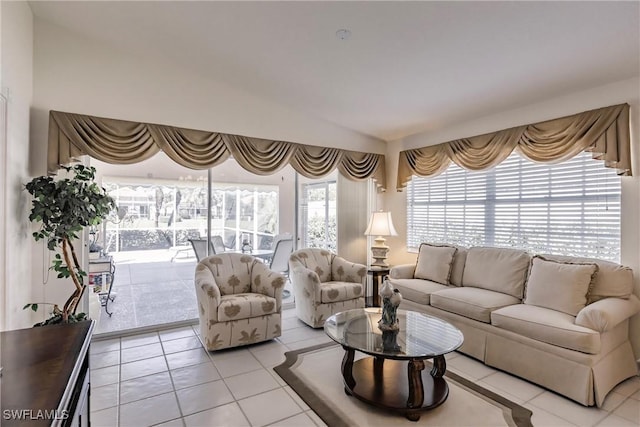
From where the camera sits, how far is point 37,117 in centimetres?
302

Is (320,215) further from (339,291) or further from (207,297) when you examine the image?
(207,297)

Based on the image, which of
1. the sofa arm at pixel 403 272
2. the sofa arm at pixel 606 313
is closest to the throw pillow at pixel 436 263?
the sofa arm at pixel 403 272

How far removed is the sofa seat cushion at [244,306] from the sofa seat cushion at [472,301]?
169 centimetres

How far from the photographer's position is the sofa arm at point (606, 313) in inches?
92.5

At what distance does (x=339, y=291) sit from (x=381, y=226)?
3.96 feet

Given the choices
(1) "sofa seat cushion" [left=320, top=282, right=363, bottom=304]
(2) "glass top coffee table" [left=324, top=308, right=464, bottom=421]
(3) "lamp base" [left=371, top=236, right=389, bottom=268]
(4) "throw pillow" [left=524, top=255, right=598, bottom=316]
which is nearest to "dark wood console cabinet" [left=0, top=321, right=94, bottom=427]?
(2) "glass top coffee table" [left=324, top=308, right=464, bottom=421]

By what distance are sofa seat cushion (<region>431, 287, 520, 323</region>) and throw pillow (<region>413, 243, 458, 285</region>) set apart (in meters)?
0.34

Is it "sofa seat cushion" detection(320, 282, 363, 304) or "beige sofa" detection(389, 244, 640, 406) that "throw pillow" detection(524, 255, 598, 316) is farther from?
"sofa seat cushion" detection(320, 282, 363, 304)

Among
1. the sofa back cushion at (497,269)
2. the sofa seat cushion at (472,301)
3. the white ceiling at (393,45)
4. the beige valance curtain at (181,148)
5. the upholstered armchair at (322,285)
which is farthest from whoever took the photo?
the upholstered armchair at (322,285)

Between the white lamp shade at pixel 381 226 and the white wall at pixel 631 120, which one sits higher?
the white wall at pixel 631 120

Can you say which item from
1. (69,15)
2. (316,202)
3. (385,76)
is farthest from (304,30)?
(316,202)

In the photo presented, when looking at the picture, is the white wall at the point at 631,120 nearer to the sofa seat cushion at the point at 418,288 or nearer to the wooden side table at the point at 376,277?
the sofa seat cushion at the point at 418,288

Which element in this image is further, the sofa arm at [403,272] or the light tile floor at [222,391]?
the sofa arm at [403,272]

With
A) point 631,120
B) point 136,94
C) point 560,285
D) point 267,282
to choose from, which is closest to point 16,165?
point 136,94
